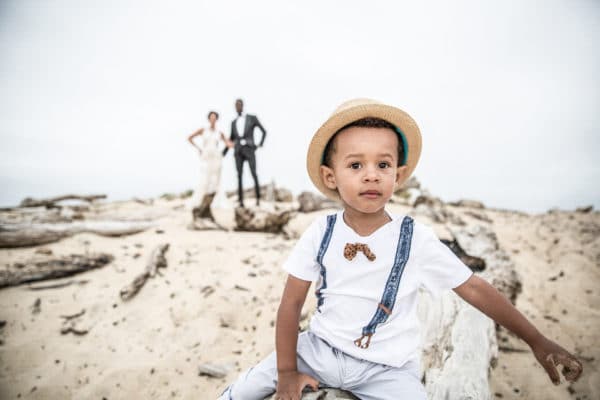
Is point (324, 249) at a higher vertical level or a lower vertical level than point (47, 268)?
higher

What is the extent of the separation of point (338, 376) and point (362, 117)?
1442 millimetres

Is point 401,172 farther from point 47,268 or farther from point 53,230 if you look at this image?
point 53,230

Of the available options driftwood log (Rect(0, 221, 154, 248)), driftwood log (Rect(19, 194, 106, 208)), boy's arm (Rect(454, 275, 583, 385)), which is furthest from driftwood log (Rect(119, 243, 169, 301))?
driftwood log (Rect(19, 194, 106, 208))

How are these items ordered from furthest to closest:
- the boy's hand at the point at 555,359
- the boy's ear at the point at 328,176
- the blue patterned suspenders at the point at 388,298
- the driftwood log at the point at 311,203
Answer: the driftwood log at the point at 311,203 → the boy's ear at the point at 328,176 → the blue patterned suspenders at the point at 388,298 → the boy's hand at the point at 555,359

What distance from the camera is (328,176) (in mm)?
1756

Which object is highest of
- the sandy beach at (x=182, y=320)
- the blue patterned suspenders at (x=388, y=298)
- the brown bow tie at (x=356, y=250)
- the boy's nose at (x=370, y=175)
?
the boy's nose at (x=370, y=175)

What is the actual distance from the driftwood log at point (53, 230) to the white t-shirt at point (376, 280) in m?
5.74

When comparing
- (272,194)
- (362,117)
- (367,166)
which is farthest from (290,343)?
(272,194)

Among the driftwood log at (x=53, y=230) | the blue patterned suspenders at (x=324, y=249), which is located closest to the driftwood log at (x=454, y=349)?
the blue patterned suspenders at (x=324, y=249)

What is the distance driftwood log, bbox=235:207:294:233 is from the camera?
21.3 ft

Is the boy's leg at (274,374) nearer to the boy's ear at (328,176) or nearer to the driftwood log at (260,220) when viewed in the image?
the boy's ear at (328,176)

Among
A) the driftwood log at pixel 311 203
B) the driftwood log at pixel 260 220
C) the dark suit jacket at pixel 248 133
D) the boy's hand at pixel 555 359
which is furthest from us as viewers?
the driftwood log at pixel 311 203

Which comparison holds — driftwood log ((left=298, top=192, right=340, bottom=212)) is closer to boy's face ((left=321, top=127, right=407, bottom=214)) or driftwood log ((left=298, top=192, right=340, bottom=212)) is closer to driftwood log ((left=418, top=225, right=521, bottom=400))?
driftwood log ((left=418, top=225, right=521, bottom=400))

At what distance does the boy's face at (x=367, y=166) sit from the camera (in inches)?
58.9
